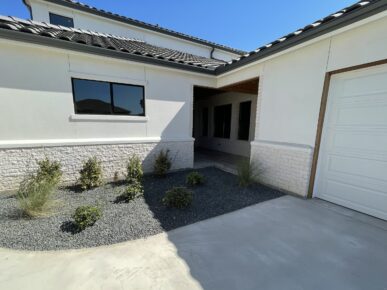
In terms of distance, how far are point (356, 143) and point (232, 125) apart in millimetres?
6074

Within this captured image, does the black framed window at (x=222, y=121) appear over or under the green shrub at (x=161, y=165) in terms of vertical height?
over

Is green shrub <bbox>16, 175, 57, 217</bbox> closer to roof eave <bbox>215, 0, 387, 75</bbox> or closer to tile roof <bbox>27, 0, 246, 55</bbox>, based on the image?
roof eave <bbox>215, 0, 387, 75</bbox>

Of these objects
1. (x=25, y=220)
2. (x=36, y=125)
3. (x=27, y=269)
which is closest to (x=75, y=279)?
(x=27, y=269)

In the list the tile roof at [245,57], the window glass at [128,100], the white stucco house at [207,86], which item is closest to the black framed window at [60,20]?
the white stucco house at [207,86]

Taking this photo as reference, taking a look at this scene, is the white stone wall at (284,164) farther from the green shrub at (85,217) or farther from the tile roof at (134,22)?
the tile roof at (134,22)

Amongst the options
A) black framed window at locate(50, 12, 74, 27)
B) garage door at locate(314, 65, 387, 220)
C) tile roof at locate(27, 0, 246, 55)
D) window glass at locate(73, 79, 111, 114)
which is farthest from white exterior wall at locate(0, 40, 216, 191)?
tile roof at locate(27, 0, 246, 55)

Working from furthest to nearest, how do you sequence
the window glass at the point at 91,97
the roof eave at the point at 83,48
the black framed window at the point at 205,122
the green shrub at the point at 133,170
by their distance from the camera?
1. the black framed window at the point at 205,122
2. the green shrub at the point at 133,170
3. the window glass at the point at 91,97
4. the roof eave at the point at 83,48

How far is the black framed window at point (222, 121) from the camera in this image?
9.73 m

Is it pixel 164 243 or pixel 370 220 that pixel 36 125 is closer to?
pixel 164 243

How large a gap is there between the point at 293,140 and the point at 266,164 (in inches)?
40.8

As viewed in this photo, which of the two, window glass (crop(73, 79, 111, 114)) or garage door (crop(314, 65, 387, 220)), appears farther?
window glass (crop(73, 79, 111, 114))

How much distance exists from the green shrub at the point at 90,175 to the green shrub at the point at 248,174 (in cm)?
395

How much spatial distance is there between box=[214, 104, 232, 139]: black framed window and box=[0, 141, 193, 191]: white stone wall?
3.80 m

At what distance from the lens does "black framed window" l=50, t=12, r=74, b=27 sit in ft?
24.3
